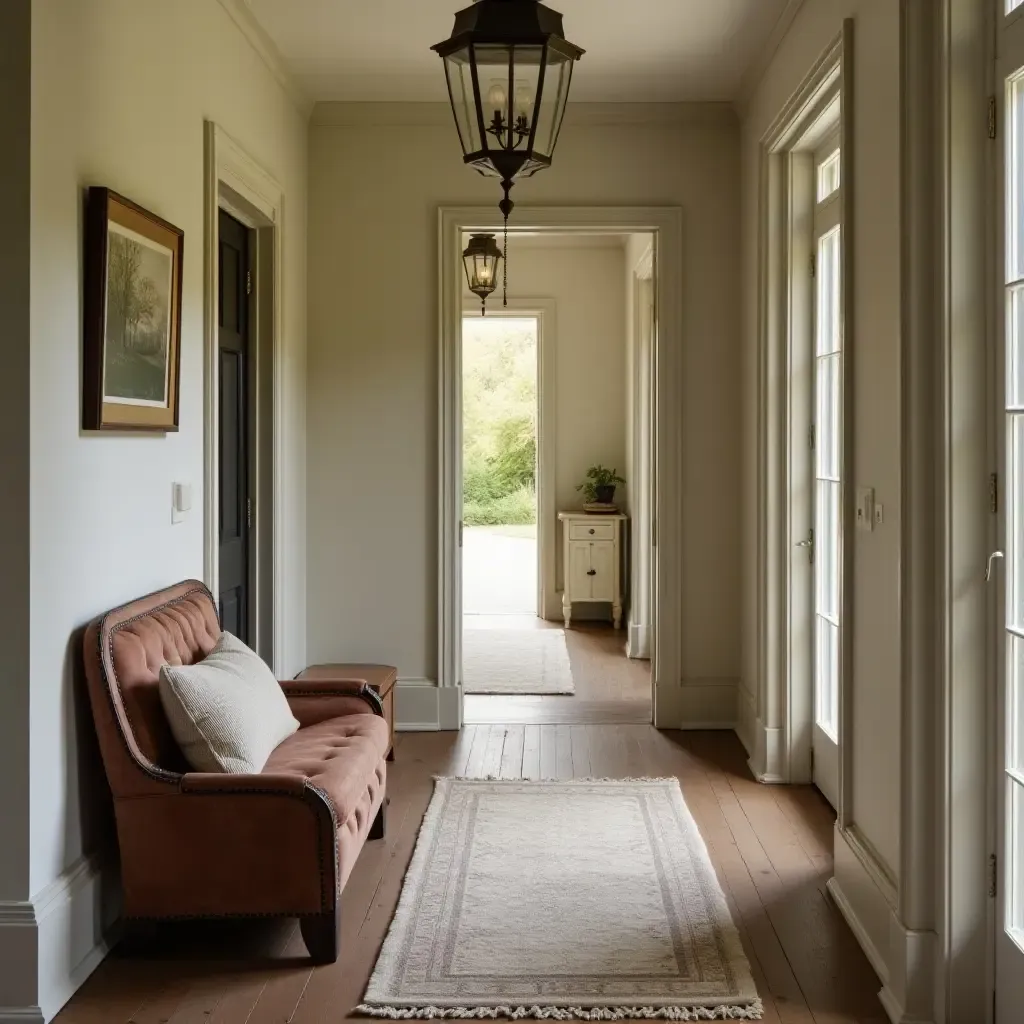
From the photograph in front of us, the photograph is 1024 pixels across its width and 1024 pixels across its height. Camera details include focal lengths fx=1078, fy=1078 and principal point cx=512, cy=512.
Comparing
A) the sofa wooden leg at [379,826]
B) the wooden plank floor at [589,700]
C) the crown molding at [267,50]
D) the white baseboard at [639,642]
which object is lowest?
the sofa wooden leg at [379,826]

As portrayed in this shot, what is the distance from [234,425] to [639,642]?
11.6 ft

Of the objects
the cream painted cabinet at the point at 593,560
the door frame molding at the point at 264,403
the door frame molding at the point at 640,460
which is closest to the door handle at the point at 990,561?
the door frame molding at the point at 264,403

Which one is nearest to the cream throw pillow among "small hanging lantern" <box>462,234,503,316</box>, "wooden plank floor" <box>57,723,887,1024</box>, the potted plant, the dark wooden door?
"wooden plank floor" <box>57,723,887,1024</box>

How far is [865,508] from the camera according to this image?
3068mm

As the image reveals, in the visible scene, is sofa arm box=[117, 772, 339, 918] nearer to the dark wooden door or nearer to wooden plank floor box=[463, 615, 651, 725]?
the dark wooden door

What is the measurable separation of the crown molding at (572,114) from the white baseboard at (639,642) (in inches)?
128

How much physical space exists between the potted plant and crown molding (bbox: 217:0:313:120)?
3.83m

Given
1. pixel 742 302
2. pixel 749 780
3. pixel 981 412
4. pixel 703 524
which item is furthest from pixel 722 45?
pixel 749 780

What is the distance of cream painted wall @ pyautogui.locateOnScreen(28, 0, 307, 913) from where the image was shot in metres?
2.51

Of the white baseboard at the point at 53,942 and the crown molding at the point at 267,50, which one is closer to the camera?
the white baseboard at the point at 53,942

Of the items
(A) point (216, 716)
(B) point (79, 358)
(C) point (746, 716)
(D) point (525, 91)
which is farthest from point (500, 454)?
(D) point (525, 91)

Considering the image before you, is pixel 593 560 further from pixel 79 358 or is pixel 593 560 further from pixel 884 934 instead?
pixel 79 358

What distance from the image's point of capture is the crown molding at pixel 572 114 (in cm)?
515

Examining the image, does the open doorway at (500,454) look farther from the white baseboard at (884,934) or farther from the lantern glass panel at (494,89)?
the lantern glass panel at (494,89)
